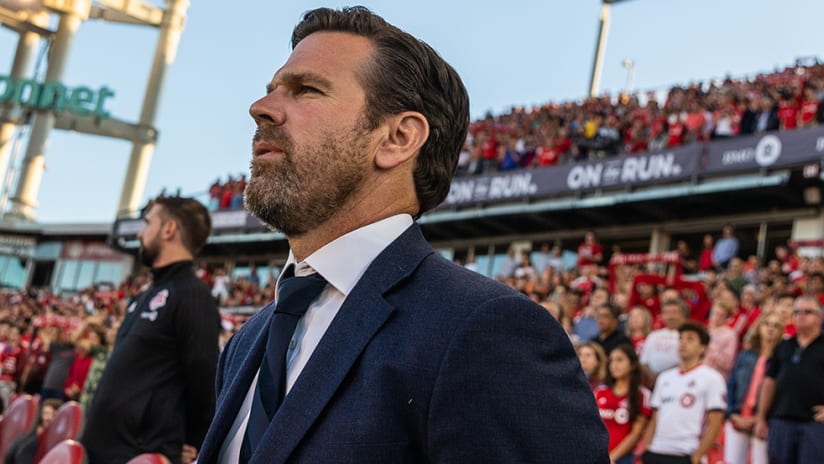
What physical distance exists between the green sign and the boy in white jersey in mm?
36859

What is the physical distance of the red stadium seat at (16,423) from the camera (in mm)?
6539

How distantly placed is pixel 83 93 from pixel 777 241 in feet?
97.7

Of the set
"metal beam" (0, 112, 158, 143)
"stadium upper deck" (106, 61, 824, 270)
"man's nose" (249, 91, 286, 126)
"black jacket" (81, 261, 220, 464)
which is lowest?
"black jacket" (81, 261, 220, 464)

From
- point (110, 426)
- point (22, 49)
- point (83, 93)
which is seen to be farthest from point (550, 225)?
point (22, 49)

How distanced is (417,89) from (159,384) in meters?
2.64

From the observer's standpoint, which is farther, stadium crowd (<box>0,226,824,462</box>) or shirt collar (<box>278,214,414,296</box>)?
stadium crowd (<box>0,226,824,462</box>)

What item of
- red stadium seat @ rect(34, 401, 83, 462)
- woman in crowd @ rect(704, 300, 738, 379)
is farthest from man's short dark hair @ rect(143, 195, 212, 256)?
woman in crowd @ rect(704, 300, 738, 379)

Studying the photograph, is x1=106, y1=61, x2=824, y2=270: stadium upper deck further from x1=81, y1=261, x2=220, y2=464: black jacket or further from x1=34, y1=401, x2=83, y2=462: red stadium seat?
x1=81, y1=261, x2=220, y2=464: black jacket

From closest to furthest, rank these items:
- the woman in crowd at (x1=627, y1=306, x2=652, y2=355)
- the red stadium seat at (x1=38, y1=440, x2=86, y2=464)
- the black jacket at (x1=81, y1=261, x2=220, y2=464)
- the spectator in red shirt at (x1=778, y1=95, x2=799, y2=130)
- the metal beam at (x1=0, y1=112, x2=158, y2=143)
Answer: the red stadium seat at (x1=38, y1=440, x2=86, y2=464) < the black jacket at (x1=81, y1=261, x2=220, y2=464) < the woman in crowd at (x1=627, y1=306, x2=652, y2=355) < the spectator in red shirt at (x1=778, y1=95, x2=799, y2=130) < the metal beam at (x1=0, y1=112, x2=158, y2=143)

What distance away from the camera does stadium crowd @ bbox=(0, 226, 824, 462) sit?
265 inches

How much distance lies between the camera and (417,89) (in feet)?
5.89

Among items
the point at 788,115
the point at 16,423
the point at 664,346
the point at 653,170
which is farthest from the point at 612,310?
the point at 653,170

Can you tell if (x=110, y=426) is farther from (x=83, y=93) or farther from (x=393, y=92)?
(x=83, y=93)

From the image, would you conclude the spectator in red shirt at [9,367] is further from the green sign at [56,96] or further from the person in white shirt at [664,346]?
the green sign at [56,96]
